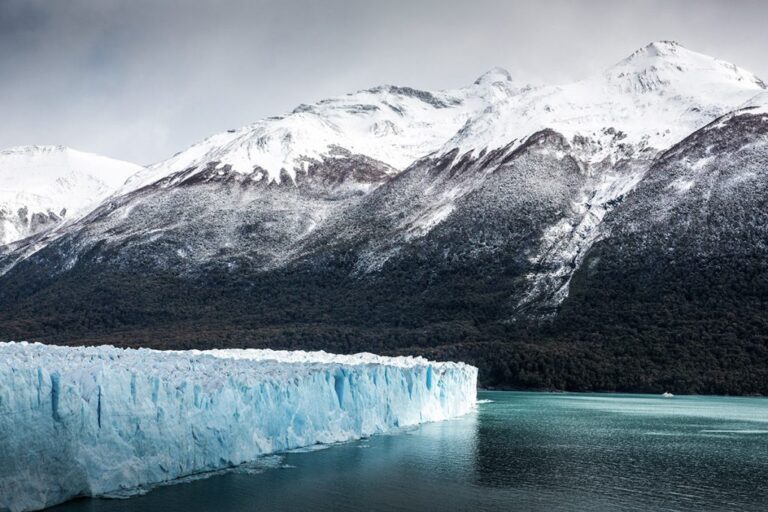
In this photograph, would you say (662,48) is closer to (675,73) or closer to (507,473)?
(675,73)

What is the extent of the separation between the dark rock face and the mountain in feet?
0.81

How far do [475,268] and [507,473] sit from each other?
6323 centimetres

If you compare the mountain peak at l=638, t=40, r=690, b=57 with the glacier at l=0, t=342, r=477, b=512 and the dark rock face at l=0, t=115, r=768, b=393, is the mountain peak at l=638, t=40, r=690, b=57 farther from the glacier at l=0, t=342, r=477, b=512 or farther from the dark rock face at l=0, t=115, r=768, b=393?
the glacier at l=0, t=342, r=477, b=512

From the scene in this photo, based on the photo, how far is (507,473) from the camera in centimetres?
2544

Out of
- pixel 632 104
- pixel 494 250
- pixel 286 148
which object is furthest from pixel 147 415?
pixel 286 148

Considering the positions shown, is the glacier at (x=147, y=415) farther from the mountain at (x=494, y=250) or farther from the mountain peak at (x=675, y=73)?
the mountain peak at (x=675, y=73)

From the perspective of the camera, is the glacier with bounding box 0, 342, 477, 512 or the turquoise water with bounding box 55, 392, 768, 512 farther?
the turquoise water with bounding box 55, 392, 768, 512

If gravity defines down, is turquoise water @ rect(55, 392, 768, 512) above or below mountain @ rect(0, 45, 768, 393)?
below

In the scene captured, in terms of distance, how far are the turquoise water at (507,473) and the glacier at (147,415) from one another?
75 cm

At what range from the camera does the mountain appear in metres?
68.4

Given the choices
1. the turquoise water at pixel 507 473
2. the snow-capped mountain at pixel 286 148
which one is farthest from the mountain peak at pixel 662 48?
the turquoise water at pixel 507 473

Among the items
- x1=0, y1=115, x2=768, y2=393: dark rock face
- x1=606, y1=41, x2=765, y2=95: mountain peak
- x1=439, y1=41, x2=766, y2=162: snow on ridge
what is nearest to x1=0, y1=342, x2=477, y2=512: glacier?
x1=0, y1=115, x2=768, y2=393: dark rock face

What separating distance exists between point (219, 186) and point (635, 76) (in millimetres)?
68728

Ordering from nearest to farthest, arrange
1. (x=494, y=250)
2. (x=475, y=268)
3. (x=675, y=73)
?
(x=475, y=268)
(x=494, y=250)
(x=675, y=73)
